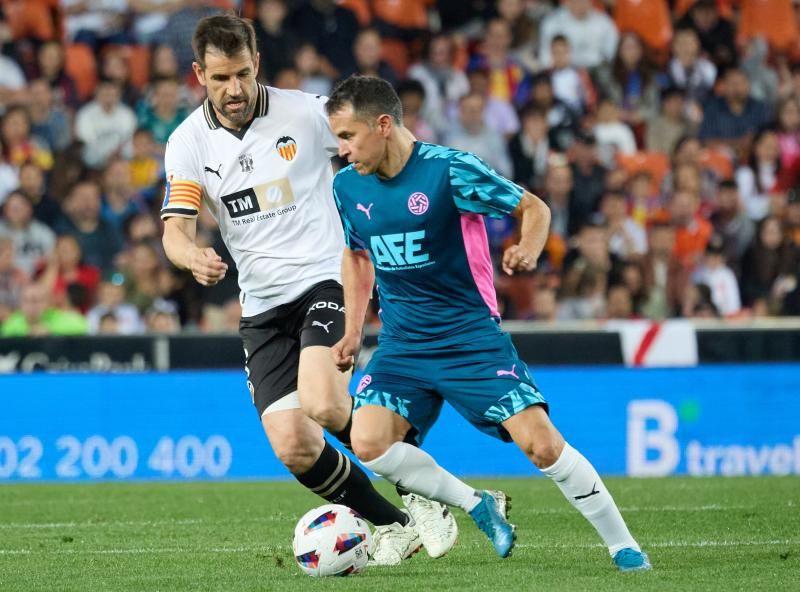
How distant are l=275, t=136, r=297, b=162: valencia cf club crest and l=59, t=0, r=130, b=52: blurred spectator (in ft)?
32.9

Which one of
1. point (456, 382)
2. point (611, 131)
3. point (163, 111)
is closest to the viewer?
point (456, 382)

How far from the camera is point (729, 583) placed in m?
6.30

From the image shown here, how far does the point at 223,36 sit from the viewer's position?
7.34 metres

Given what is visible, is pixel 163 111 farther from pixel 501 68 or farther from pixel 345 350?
pixel 345 350

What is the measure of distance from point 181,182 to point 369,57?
31.0 feet

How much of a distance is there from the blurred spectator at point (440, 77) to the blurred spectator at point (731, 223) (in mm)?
3096

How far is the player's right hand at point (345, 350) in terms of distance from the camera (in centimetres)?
694

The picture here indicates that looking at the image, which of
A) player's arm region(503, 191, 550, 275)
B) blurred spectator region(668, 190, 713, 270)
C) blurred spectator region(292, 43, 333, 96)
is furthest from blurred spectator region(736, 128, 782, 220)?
player's arm region(503, 191, 550, 275)

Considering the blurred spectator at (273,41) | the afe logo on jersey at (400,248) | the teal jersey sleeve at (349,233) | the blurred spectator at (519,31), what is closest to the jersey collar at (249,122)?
the teal jersey sleeve at (349,233)

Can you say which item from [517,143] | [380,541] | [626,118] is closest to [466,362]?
[380,541]

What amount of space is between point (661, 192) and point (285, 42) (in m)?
4.41

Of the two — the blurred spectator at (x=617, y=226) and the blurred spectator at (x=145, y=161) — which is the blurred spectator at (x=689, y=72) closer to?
the blurred spectator at (x=617, y=226)

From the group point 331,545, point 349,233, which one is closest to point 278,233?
point 349,233

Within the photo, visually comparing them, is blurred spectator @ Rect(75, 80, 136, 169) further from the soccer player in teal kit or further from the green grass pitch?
the soccer player in teal kit
